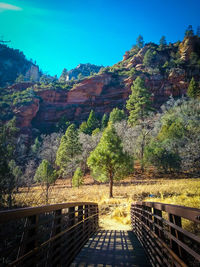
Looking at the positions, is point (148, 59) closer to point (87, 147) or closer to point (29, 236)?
point (87, 147)

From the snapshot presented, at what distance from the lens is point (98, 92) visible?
74.1 m

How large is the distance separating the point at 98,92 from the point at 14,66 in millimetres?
90619

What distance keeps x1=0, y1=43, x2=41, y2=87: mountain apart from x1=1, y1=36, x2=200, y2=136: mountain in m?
50.4

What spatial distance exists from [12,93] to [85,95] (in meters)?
33.6

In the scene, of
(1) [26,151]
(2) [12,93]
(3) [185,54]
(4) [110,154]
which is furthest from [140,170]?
(3) [185,54]

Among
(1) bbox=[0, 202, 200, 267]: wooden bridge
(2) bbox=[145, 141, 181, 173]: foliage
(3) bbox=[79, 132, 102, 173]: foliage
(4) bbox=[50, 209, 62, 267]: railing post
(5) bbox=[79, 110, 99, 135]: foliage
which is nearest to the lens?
(1) bbox=[0, 202, 200, 267]: wooden bridge

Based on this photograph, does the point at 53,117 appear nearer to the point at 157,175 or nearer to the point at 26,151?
the point at 26,151

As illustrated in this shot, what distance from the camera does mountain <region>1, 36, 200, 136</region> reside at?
65.2 m

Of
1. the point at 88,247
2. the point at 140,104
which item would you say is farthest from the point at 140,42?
the point at 88,247

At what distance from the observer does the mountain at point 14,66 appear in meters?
114

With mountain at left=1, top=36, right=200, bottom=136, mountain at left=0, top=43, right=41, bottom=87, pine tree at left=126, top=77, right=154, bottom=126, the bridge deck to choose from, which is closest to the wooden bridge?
the bridge deck

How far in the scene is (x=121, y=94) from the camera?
72438mm

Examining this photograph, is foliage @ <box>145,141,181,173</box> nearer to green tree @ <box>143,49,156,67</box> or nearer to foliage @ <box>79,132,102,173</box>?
foliage @ <box>79,132,102,173</box>

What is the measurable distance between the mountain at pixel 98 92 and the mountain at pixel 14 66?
165 feet
